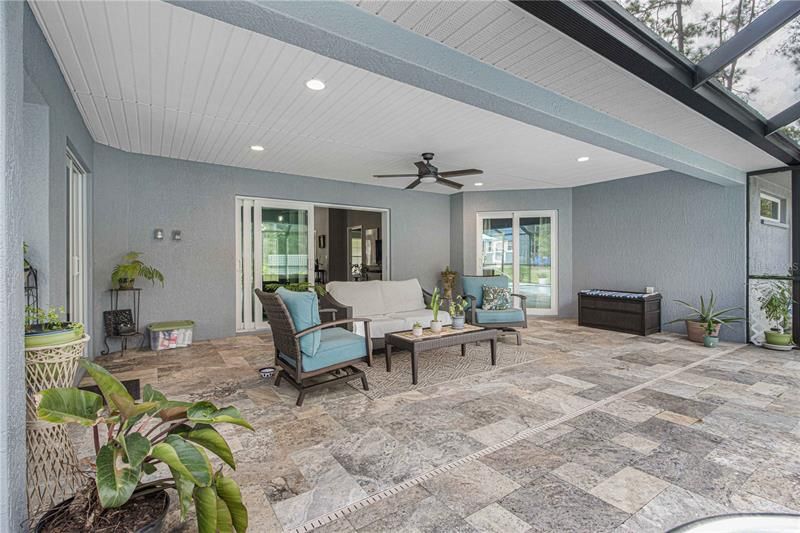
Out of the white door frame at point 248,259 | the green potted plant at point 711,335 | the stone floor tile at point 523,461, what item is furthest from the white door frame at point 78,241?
the green potted plant at point 711,335

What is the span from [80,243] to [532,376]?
5.01 meters

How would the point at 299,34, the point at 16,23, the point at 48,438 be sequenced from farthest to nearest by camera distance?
the point at 299,34 → the point at 48,438 → the point at 16,23

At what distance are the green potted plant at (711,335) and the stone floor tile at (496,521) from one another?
5.09 metres

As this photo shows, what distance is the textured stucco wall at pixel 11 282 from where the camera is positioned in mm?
1187

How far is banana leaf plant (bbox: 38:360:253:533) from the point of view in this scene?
1.19 meters

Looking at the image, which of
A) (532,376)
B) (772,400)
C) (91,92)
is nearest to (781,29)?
(772,400)

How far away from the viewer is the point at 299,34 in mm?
1921

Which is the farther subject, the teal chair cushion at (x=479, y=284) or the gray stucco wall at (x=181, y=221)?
the teal chair cushion at (x=479, y=284)

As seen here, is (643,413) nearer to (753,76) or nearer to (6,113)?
(753,76)

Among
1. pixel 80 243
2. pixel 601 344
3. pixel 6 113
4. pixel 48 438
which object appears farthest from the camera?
pixel 601 344

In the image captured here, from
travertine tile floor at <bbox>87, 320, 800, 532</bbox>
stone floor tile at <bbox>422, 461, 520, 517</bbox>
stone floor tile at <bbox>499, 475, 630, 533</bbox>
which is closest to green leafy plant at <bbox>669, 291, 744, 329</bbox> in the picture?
travertine tile floor at <bbox>87, 320, 800, 532</bbox>

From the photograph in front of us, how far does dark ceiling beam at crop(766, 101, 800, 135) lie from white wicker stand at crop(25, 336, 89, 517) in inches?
231

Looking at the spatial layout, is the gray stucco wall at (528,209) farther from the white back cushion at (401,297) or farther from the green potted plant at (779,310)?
the green potted plant at (779,310)

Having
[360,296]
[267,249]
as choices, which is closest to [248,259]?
[267,249]
